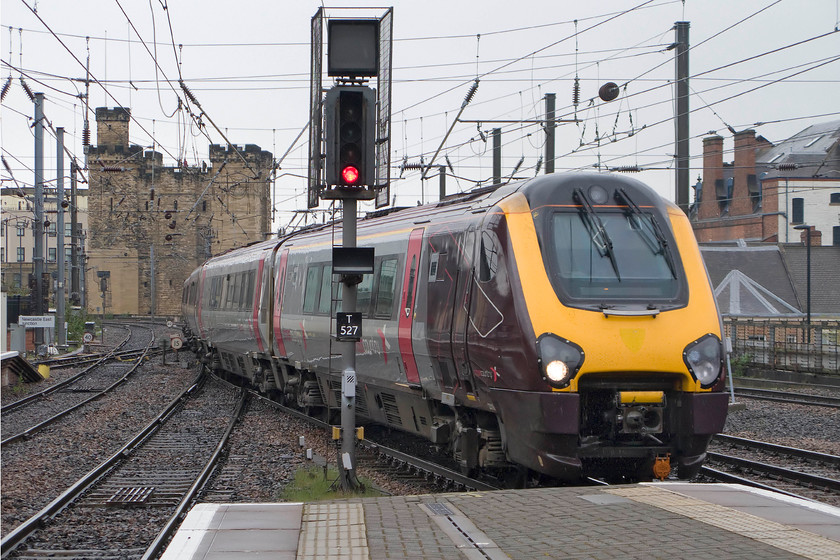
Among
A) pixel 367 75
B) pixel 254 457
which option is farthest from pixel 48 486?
pixel 367 75

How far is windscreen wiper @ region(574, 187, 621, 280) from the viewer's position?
9.02 metres

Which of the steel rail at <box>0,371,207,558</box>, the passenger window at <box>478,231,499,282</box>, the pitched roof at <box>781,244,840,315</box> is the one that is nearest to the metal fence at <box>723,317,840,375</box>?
the pitched roof at <box>781,244,840,315</box>

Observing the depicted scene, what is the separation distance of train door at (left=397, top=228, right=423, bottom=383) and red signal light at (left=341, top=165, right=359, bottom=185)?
150 centimetres

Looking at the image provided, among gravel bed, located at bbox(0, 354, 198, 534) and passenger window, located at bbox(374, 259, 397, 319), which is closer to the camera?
gravel bed, located at bbox(0, 354, 198, 534)

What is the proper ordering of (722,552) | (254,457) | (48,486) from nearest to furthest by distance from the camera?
(722,552) → (48,486) → (254,457)

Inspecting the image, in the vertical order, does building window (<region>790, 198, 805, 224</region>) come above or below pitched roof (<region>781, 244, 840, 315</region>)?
above

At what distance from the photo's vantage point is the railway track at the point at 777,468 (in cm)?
1039

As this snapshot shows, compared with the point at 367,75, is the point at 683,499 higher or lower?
lower

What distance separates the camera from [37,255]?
31266mm

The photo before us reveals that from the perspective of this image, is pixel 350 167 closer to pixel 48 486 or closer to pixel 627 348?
pixel 627 348

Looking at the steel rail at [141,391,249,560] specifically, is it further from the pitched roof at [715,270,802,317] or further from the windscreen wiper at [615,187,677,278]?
the pitched roof at [715,270,802,317]

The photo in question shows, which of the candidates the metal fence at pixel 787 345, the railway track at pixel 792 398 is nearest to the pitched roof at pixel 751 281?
the metal fence at pixel 787 345

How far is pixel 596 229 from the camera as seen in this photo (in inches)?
360

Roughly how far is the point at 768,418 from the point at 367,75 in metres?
11.1
